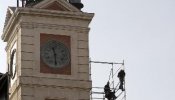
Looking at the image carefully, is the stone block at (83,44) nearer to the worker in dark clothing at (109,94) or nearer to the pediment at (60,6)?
the pediment at (60,6)

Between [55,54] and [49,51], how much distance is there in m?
0.34

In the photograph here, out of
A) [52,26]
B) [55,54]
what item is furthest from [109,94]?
[52,26]

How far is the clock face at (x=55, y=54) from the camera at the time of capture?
146ft

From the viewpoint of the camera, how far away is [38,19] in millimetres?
44938

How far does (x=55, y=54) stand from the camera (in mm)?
44625

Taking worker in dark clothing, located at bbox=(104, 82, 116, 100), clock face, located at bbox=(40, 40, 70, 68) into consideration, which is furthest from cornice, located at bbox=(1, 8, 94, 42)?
worker in dark clothing, located at bbox=(104, 82, 116, 100)

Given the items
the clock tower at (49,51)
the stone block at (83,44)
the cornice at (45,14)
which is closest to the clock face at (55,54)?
the clock tower at (49,51)

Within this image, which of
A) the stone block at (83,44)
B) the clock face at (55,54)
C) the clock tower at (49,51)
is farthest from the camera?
the stone block at (83,44)

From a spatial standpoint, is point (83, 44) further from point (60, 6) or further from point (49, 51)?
point (60, 6)

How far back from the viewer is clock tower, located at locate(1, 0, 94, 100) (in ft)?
144

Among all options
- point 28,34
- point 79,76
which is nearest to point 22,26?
point 28,34

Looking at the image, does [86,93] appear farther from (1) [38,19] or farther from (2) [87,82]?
(1) [38,19]

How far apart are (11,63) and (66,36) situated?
10.8 ft

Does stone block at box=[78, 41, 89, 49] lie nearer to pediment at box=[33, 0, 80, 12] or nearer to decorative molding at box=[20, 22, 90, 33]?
decorative molding at box=[20, 22, 90, 33]
